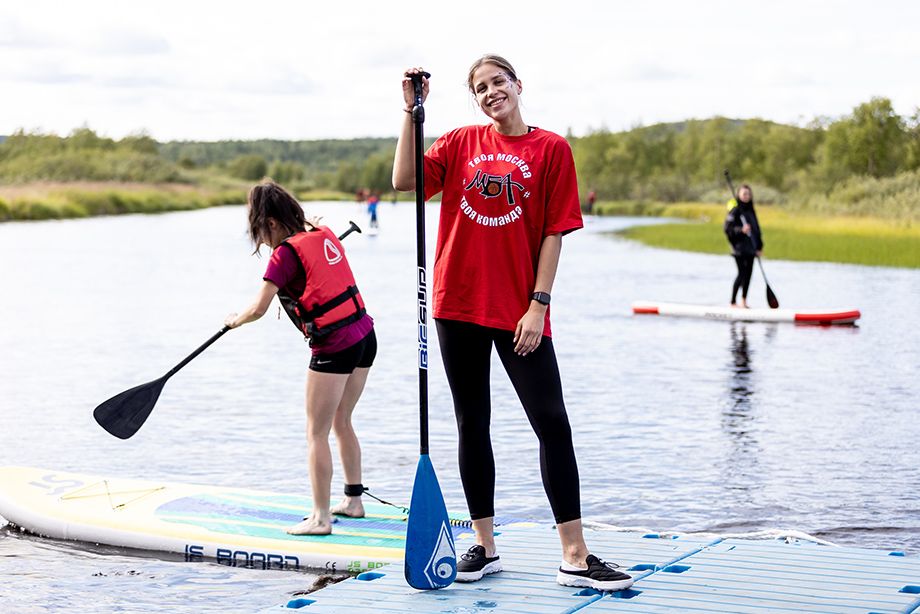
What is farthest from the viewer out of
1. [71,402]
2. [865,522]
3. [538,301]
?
[71,402]

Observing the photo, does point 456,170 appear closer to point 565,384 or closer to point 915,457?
point 915,457

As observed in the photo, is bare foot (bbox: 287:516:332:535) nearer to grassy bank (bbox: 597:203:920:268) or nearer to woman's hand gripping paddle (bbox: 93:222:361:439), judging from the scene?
woman's hand gripping paddle (bbox: 93:222:361:439)

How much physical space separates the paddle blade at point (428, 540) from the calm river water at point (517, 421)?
1.26 metres

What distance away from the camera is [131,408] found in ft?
23.6

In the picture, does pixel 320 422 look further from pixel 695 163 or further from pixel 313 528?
pixel 695 163

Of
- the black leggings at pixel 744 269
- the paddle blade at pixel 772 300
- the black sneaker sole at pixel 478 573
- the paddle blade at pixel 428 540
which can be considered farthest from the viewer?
the paddle blade at pixel 772 300

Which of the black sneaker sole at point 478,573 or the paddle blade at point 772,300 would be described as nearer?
the black sneaker sole at point 478,573

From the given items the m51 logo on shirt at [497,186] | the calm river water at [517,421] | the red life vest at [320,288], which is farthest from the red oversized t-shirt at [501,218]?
the calm river water at [517,421]

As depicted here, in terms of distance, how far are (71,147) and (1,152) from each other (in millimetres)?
8539

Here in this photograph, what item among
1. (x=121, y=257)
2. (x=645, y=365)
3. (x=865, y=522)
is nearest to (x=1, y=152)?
(x=121, y=257)

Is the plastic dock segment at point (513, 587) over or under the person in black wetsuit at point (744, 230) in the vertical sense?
under

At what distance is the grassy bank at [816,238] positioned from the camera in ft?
117

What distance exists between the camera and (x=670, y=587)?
535 centimetres

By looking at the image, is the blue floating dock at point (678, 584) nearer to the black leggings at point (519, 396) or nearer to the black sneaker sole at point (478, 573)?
the black sneaker sole at point (478, 573)
